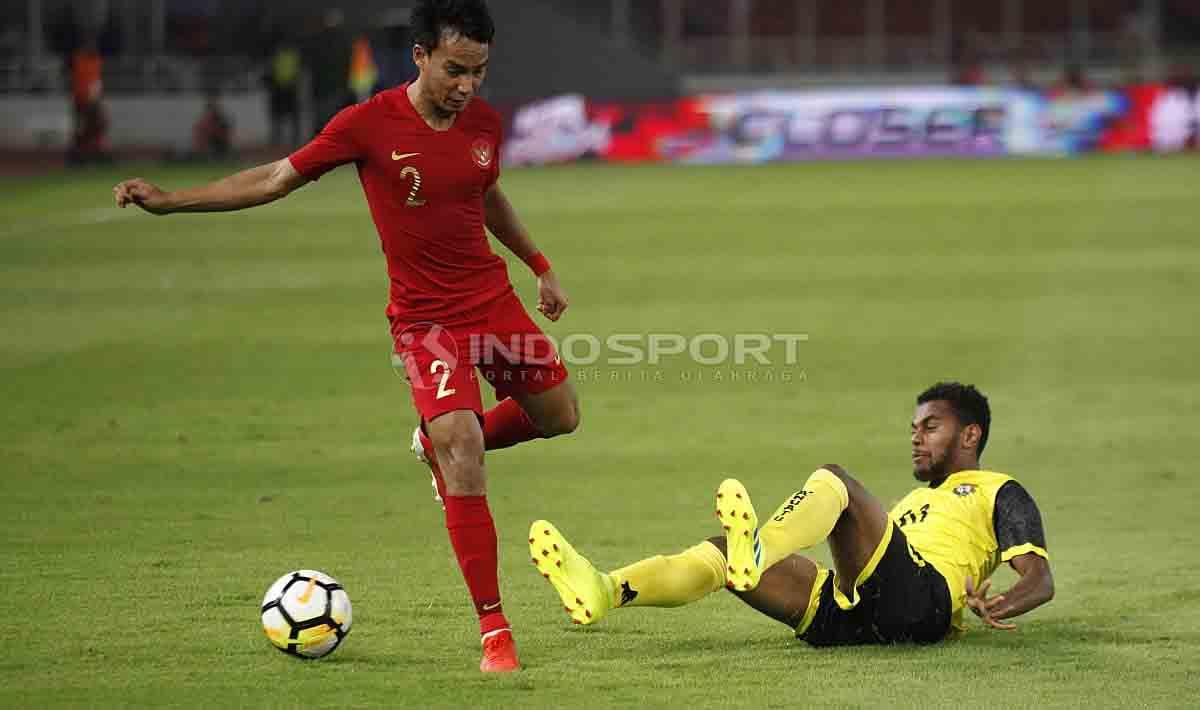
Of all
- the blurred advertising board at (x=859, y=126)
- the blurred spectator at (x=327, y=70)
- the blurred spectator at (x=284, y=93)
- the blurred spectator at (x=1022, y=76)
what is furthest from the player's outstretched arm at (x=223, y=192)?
the blurred spectator at (x=1022, y=76)

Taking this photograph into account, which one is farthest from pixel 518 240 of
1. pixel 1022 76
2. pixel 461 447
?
pixel 1022 76

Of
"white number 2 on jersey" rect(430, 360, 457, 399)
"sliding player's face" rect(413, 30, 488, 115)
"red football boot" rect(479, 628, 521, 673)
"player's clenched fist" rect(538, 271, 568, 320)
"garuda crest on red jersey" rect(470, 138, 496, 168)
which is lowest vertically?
"red football boot" rect(479, 628, 521, 673)

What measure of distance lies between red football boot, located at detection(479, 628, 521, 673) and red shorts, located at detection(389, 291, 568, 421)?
0.79 m

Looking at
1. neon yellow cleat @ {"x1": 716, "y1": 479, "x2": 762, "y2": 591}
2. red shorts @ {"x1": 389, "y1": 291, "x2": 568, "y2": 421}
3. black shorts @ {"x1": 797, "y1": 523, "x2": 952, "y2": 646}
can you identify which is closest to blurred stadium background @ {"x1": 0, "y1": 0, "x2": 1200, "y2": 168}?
red shorts @ {"x1": 389, "y1": 291, "x2": 568, "y2": 421}

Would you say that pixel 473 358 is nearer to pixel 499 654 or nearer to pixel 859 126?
pixel 499 654

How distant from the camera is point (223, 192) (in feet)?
21.9

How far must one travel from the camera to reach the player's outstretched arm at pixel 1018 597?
6.42 meters

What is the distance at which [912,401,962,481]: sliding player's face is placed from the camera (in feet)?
23.0

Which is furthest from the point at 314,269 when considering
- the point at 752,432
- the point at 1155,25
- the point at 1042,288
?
the point at 1155,25

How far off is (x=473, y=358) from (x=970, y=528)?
188 centimetres

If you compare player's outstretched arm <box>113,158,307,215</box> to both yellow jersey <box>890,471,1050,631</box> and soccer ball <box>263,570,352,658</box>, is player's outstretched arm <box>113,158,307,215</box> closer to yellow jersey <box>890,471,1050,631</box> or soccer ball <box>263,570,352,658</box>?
soccer ball <box>263,570,352,658</box>

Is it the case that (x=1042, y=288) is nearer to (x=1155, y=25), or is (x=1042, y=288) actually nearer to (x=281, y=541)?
(x=281, y=541)

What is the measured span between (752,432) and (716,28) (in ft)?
115

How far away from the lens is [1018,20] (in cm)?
4728
